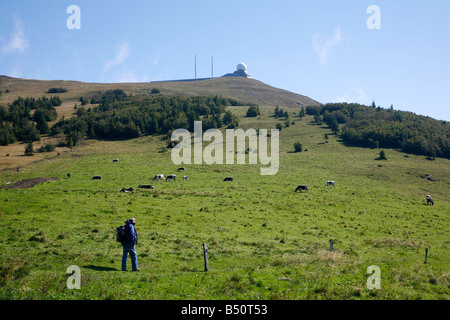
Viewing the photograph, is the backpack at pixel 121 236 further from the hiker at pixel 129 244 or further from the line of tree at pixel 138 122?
the line of tree at pixel 138 122

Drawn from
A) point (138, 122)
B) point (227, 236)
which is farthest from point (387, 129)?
point (227, 236)

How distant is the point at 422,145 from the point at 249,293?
89783 mm

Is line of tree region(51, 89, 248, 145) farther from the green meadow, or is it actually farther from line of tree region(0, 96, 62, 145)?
the green meadow

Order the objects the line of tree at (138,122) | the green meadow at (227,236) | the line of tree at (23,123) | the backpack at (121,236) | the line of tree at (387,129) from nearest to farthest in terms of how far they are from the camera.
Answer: the green meadow at (227,236), the backpack at (121,236), the line of tree at (387,129), the line of tree at (23,123), the line of tree at (138,122)

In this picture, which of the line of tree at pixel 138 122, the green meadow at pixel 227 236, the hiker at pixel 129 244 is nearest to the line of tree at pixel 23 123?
the line of tree at pixel 138 122

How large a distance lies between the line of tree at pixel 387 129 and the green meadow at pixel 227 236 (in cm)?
3106

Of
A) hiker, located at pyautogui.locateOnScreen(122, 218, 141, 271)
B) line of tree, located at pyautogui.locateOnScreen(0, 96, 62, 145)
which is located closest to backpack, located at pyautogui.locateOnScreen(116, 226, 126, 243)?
hiker, located at pyautogui.locateOnScreen(122, 218, 141, 271)

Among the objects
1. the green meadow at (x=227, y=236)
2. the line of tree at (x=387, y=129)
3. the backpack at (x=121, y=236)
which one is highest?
the line of tree at (x=387, y=129)

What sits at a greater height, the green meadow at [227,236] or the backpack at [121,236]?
the backpack at [121,236]

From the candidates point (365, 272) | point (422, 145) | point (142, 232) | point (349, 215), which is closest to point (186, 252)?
Answer: point (142, 232)

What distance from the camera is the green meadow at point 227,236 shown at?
39.0 feet

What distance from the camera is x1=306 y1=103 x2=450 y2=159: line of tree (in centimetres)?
8450

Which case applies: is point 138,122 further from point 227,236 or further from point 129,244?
point 129,244

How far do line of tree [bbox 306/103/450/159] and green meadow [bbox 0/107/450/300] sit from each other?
31055mm
